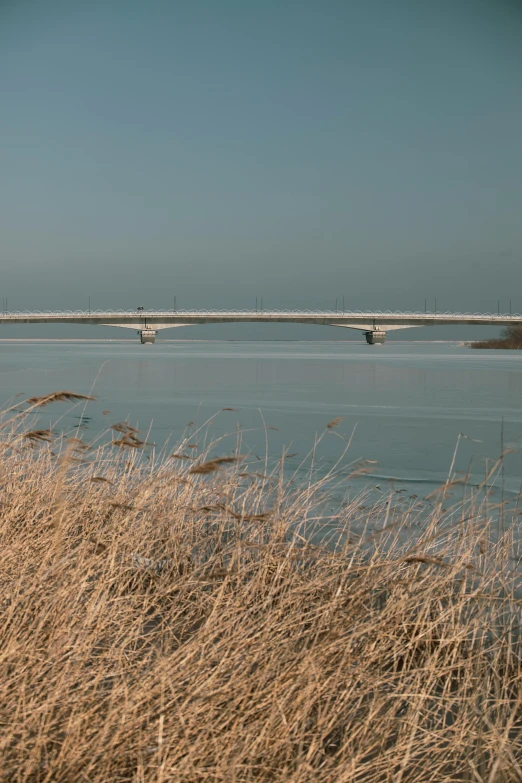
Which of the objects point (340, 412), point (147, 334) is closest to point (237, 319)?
point (147, 334)

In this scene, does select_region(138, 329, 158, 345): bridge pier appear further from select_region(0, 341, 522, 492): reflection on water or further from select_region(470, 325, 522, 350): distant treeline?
select_region(0, 341, 522, 492): reflection on water

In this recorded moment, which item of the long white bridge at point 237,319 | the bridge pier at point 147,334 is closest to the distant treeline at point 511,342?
the long white bridge at point 237,319

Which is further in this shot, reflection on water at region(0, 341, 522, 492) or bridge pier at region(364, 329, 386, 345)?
bridge pier at region(364, 329, 386, 345)

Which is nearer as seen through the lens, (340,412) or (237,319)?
(340,412)

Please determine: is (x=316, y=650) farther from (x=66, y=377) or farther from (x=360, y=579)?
(x=66, y=377)

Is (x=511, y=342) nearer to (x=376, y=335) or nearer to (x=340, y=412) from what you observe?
(x=376, y=335)

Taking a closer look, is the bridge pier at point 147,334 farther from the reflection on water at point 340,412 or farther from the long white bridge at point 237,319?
the reflection on water at point 340,412

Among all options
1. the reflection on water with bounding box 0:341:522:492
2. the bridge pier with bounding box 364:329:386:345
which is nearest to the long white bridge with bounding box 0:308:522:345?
the bridge pier with bounding box 364:329:386:345

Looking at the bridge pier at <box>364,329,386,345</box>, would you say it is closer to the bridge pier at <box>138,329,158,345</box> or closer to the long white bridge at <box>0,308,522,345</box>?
the long white bridge at <box>0,308,522,345</box>

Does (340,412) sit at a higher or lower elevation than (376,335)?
lower

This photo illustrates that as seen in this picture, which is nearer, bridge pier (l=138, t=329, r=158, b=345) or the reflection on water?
the reflection on water

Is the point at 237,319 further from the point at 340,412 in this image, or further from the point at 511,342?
the point at 340,412

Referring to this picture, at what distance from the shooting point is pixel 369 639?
3.37m

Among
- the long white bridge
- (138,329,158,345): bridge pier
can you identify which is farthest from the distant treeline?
(138,329,158,345): bridge pier
